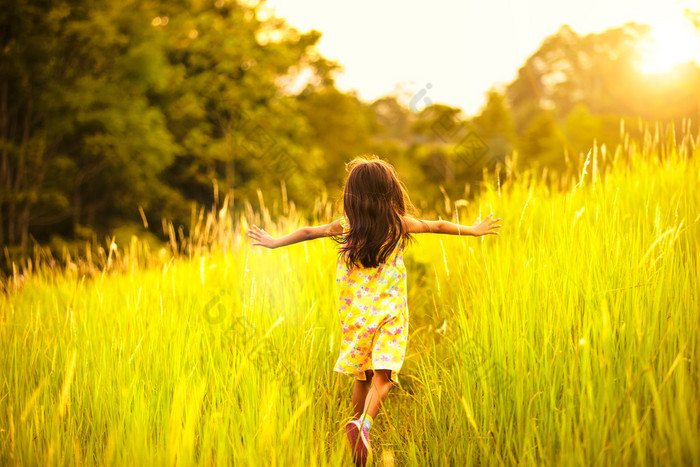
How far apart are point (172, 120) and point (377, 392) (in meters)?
21.5

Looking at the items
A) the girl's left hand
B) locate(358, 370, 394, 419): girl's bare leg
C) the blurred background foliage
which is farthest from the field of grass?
the blurred background foliage

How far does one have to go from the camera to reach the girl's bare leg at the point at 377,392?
2.53 meters

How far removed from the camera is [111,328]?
128 inches

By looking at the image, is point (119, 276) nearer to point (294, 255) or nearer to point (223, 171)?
point (294, 255)

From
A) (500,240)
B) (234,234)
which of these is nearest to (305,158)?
(234,234)

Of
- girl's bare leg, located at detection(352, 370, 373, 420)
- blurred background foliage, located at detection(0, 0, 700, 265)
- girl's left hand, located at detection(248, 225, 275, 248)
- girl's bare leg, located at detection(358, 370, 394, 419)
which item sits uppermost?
blurred background foliage, located at detection(0, 0, 700, 265)

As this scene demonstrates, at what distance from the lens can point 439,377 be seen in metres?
2.94

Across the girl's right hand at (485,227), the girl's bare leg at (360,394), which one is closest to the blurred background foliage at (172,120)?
the girl's right hand at (485,227)

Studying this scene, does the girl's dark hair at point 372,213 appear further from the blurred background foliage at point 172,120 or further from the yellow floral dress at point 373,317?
the blurred background foliage at point 172,120

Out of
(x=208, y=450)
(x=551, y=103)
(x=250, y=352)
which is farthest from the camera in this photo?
(x=551, y=103)

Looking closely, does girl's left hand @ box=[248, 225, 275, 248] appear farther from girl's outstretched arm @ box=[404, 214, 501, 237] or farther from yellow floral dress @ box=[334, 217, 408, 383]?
girl's outstretched arm @ box=[404, 214, 501, 237]

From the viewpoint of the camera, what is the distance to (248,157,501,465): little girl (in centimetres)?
276

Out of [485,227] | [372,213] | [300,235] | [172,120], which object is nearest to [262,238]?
[300,235]

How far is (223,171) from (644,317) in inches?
880
